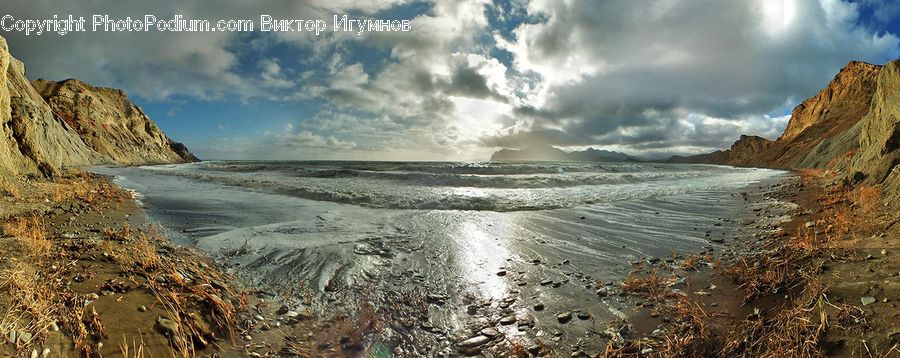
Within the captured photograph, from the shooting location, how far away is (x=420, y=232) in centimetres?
1065

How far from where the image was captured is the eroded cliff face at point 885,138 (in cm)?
1020

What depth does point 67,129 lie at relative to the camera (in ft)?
176

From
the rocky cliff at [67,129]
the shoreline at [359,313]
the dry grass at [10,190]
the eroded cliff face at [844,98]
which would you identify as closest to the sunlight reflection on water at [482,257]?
the shoreline at [359,313]

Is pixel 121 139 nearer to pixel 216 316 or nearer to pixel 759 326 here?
pixel 216 316

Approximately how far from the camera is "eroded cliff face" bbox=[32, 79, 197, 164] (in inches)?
2670

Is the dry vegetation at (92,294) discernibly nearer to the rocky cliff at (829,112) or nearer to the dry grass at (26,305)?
the dry grass at (26,305)

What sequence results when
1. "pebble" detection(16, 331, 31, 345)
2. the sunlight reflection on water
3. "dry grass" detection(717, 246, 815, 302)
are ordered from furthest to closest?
the sunlight reflection on water → "dry grass" detection(717, 246, 815, 302) → "pebble" detection(16, 331, 31, 345)

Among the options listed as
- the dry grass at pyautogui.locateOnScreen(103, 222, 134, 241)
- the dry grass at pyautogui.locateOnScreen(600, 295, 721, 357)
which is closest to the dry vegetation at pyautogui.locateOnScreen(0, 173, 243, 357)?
the dry grass at pyautogui.locateOnScreen(103, 222, 134, 241)

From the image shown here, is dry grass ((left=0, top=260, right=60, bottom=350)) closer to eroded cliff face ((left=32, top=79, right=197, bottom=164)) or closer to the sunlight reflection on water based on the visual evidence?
the sunlight reflection on water

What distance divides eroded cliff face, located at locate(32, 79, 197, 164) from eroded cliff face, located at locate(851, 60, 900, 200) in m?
94.5

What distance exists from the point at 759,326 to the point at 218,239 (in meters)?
10.9

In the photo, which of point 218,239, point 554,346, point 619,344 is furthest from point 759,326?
point 218,239

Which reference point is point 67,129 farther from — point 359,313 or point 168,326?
point 359,313

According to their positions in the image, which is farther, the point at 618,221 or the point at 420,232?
the point at 618,221
